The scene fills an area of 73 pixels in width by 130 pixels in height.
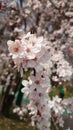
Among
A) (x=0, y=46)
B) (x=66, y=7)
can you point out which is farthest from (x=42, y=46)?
(x=0, y=46)

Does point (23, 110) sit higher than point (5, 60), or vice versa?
point (5, 60)

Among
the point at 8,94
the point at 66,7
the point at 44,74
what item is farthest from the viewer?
the point at 8,94

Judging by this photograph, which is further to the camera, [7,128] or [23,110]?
[23,110]

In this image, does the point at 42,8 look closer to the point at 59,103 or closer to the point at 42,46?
the point at 59,103

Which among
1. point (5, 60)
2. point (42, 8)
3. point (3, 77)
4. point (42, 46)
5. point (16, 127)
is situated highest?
point (42, 46)

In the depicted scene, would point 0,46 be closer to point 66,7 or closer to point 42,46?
point 66,7

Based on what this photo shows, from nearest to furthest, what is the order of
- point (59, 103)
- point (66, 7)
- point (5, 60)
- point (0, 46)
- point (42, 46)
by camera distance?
1. point (42, 46)
2. point (59, 103)
3. point (66, 7)
4. point (5, 60)
5. point (0, 46)

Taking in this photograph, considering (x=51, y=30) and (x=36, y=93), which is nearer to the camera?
(x=36, y=93)

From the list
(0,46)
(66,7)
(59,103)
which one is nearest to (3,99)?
(0,46)

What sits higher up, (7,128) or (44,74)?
(44,74)
